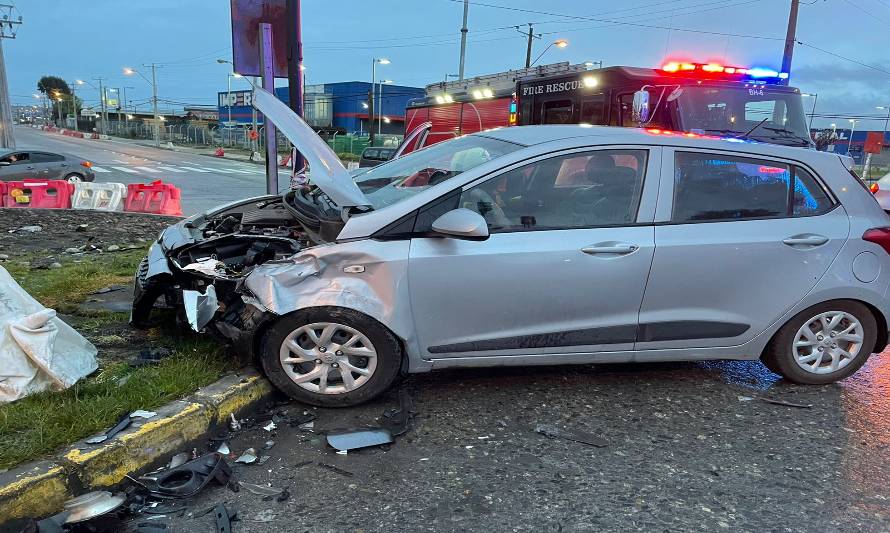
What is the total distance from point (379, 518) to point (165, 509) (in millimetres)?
922

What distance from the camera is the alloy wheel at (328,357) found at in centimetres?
349

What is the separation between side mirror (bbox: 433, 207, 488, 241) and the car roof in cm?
70

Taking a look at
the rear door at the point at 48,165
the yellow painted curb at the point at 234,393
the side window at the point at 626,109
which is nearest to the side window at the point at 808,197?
the yellow painted curb at the point at 234,393

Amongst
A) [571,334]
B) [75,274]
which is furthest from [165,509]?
[75,274]

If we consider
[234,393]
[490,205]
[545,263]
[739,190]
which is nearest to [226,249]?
[234,393]

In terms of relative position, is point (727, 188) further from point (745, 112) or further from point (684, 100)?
point (745, 112)

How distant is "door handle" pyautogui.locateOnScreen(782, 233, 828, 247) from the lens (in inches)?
151

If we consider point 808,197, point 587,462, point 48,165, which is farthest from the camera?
point 48,165

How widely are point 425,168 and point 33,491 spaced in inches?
109

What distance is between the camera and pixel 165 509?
8.89 feet

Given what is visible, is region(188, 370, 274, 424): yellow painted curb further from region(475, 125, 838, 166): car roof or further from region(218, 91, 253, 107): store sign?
region(218, 91, 253, 107): store sign

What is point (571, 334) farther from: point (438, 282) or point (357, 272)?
point (357, 272)

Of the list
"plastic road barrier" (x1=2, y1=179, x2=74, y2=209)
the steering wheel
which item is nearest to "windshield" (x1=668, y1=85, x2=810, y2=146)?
the steering wheel

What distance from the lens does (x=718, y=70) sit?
8.39 metres
